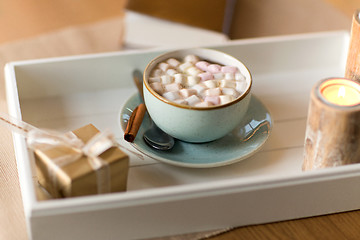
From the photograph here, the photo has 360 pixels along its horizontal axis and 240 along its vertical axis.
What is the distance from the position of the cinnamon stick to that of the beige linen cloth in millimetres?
162

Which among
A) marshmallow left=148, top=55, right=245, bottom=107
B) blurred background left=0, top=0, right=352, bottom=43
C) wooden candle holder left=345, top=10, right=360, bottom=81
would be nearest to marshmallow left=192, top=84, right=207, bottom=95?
marshmallow left=148, top=55, right=245, bottom=107

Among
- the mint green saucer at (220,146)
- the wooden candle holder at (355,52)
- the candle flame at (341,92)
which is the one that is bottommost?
→ the mint green saucer at (220,146)

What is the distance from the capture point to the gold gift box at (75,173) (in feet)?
1.94

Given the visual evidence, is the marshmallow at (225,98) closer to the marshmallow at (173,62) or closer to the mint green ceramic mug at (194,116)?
the mint green ceramic mug at (194,116)

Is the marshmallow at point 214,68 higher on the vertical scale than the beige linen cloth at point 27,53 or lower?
higher

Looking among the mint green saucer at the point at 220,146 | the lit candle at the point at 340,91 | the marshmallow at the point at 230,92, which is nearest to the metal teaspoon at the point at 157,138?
the mint green saucer at the point at 220,146

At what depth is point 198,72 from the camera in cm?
75

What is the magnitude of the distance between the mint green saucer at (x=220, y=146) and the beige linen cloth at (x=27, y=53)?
10 centimetres

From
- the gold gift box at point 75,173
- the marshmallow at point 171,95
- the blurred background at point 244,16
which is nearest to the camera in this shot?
the gold gift box at point 75,173

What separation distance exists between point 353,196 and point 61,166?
0.39 m

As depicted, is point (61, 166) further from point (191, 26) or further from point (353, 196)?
point (191, 26)

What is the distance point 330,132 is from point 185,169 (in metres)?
0.21

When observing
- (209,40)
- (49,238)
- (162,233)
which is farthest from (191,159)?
(209,40)

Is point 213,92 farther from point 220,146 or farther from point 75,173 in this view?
point 75,173
